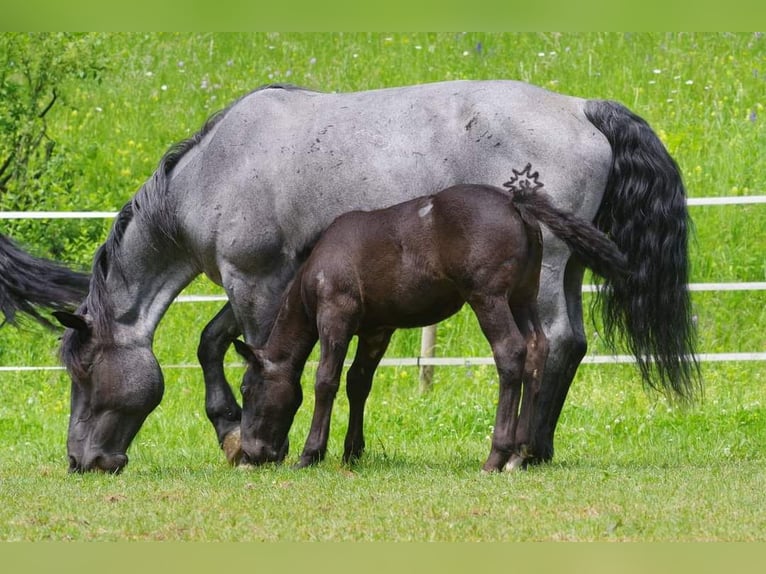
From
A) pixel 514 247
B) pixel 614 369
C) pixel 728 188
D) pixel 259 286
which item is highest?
pixel 514 247

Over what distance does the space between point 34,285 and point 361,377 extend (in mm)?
2159

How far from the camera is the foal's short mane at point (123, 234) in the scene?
740 centimetres

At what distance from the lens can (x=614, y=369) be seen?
11.1m

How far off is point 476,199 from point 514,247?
0.33m

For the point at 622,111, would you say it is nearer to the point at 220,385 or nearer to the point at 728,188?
the point at 220,385

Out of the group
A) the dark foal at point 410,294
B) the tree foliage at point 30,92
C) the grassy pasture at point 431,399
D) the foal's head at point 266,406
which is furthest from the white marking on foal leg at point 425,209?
the tree foliage at point 30,92

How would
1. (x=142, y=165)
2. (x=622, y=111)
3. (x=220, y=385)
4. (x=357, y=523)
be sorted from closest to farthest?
(x=357, y=523) → (x=622, y=111) → (x=220, y=385) → (x=142, y=165)

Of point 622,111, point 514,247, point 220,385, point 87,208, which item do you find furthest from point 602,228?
point 87,208

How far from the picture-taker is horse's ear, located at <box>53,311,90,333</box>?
23.8 ft

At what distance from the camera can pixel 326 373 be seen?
6789 millimetres

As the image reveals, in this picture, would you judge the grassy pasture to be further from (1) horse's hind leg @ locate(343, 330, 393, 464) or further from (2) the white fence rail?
(2) the white fence rail

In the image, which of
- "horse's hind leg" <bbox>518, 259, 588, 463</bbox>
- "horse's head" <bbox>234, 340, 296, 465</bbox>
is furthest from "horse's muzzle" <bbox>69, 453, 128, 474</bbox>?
"horse's hind leg" <bbox>518, 259, 588, 463</bbox>

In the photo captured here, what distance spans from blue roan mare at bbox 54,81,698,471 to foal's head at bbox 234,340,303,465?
38 cm

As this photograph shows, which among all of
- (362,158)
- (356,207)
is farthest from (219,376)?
(362,158)
